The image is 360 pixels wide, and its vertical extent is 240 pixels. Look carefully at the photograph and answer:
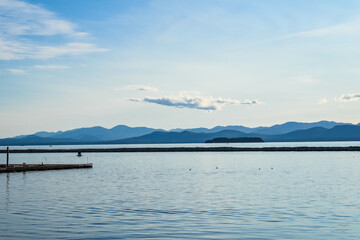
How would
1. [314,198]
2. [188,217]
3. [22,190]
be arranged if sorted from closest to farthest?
[188,217]
[314,198]
[22,190]

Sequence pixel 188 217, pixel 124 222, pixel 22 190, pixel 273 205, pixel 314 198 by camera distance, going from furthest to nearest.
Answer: pixel 22 190 → pixel 314 198 → pixel 273 205 → pixel 188 217 → pixel 124 222

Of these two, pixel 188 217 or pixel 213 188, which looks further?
pixel 213 188

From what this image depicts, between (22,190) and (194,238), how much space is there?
2755 cm

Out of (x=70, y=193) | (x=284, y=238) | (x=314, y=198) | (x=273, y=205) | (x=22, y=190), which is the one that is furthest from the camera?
(x=22, y=190)

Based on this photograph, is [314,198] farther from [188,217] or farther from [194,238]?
[194,238]

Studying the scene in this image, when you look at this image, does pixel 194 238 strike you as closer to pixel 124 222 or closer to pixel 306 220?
pixel 124 222

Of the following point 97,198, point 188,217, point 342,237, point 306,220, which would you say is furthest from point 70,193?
point 342,237

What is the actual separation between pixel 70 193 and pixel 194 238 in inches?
860

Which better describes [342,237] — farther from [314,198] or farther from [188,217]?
[314,198]

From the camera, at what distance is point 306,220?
25.0m

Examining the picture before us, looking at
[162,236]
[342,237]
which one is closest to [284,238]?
[342,237]

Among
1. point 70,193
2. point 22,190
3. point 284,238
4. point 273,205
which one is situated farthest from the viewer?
point 22,190

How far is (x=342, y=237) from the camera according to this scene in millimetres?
20766

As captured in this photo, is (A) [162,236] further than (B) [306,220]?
No
